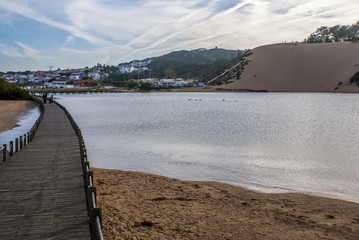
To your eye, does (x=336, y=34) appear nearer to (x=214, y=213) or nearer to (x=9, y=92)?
(x=9, y=92)

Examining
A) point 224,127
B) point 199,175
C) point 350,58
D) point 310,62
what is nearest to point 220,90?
point 310,62

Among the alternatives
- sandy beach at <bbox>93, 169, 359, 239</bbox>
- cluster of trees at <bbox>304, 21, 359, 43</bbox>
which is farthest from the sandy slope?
sandy beach at <bbox>93, 169, 359, 239</bbox>

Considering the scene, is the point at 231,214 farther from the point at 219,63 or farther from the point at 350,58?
the point at 219,63

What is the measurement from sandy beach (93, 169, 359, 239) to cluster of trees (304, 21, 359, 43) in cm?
13664

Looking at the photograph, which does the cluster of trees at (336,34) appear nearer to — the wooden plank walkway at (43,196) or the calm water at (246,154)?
the calm water at (246,154)

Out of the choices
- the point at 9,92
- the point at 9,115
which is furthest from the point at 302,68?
the point at 9,115

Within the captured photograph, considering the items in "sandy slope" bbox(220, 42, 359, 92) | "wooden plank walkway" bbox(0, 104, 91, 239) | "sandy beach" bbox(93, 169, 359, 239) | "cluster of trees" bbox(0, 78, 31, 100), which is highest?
"sandy slope" bbox(220, 42, 359, 92)

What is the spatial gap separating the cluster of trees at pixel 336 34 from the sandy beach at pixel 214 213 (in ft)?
448

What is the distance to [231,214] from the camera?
8.27m

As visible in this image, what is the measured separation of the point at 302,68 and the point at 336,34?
1550 inches

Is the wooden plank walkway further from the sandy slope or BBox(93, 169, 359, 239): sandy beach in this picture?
the sandy slope

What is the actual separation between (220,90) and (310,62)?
1201 inches

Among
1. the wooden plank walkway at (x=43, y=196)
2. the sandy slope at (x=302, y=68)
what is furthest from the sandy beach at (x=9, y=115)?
the sandy slope at (x=302, y=68)

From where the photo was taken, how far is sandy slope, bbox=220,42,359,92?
9681 centimetres
